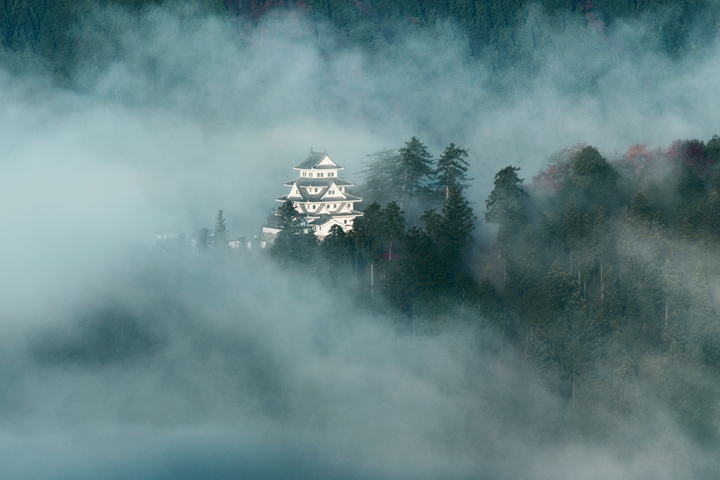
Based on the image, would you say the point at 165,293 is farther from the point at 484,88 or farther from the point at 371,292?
the point at 484,88

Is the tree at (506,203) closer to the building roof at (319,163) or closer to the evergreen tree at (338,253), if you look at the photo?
the evergreen tree at (338,253)

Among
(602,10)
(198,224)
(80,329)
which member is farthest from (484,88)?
(80,329)

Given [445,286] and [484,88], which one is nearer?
[445,286]

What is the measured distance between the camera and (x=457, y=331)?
35.9 metres

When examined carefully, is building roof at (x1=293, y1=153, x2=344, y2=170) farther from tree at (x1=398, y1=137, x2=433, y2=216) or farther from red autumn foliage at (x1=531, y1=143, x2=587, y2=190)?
red autumn foliage at (x1=531, y1=143, x2=587, y2=190)

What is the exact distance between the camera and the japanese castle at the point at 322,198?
40969 millimetres

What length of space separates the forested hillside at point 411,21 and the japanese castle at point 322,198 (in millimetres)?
14614

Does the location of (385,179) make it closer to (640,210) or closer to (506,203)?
(506,203)

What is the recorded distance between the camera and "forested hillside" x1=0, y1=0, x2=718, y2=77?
53.8 metres

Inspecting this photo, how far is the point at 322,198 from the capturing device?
41.8 meters

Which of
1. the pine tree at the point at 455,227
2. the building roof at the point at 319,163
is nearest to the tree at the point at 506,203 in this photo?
the pine tree at the point at 455,227

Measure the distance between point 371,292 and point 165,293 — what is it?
673 cm

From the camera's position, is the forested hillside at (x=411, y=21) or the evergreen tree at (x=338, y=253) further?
the forested hillside at (x=411, y=21)

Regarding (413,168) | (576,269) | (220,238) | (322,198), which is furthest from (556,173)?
(220,238)
